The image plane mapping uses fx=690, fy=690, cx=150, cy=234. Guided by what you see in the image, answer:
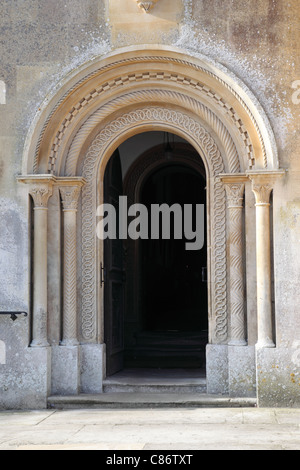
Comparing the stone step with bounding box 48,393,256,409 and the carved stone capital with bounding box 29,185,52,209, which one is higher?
the carved stone capital with bounding box 29,185,52,209

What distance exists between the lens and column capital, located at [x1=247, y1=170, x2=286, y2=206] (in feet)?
25.0

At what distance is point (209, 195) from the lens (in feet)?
26.8

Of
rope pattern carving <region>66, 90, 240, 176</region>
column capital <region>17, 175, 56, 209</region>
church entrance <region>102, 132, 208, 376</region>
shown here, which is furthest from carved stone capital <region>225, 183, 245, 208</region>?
column capital <region>17, 175, 56, 209</region>

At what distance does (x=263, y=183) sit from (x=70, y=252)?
2395 mm

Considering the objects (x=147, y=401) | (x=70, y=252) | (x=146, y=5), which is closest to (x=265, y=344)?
(x=147, y=401)

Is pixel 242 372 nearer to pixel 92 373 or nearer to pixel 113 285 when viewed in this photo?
pixel 92 373

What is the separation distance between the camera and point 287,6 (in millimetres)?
7770

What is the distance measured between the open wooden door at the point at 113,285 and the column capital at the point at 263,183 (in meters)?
2.02

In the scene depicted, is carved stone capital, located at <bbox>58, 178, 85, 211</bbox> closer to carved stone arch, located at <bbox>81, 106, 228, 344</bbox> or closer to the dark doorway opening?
carved stone arch, located at <bbox>81, 106, 228, 344</bbox>

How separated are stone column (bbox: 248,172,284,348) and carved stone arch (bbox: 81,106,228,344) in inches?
19.7

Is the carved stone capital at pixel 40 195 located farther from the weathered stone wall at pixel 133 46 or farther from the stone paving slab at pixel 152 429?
the stone paving slab at pixel 152 429

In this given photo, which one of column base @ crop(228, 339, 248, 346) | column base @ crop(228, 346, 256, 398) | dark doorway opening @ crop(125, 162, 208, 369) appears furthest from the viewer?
dark doorway opening @ crop(125, 162, 208, 369)

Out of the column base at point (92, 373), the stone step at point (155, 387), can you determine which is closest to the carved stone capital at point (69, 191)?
the column base at point (92, 373)

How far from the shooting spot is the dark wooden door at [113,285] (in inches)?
342
